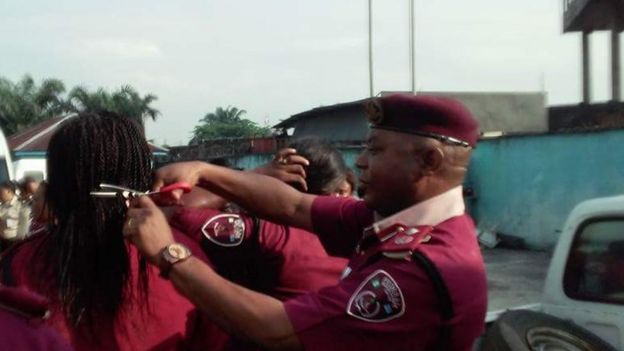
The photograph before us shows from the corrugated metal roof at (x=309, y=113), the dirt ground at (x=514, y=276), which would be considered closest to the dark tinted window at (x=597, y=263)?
the dirt ground at (x=514, y=276)

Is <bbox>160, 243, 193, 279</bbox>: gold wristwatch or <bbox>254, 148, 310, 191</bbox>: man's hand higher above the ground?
<bbox>254, 148, 310, 191</bbox>: man's hand

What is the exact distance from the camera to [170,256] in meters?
1.83

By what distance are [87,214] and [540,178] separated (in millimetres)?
13584

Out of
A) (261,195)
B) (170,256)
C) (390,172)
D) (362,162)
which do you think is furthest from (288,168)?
(170,256)

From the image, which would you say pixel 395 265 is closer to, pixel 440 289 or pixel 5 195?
pixel 440 289

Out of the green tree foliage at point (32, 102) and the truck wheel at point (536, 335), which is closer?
the truck wheel at point (536, 335)

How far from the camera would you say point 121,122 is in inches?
79.0

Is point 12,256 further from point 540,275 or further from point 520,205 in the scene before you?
point 520,205

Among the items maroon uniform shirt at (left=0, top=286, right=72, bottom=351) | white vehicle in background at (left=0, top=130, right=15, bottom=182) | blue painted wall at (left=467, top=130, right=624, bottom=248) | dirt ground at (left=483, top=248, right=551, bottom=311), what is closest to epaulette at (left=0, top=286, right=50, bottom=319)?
maroon uniform shirt at (left=0, top=286, right=72, bottom=351)

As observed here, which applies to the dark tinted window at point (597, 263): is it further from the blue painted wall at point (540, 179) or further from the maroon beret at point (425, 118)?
the blue painted wall at point (540, 179)

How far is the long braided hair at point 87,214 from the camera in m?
1.93

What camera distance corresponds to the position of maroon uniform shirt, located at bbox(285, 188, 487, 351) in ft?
5.65

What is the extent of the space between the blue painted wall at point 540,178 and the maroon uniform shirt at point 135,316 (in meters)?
12.1

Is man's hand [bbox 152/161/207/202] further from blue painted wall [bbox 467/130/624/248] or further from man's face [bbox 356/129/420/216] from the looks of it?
blue painted wall [bbox 467/130/624/248]
